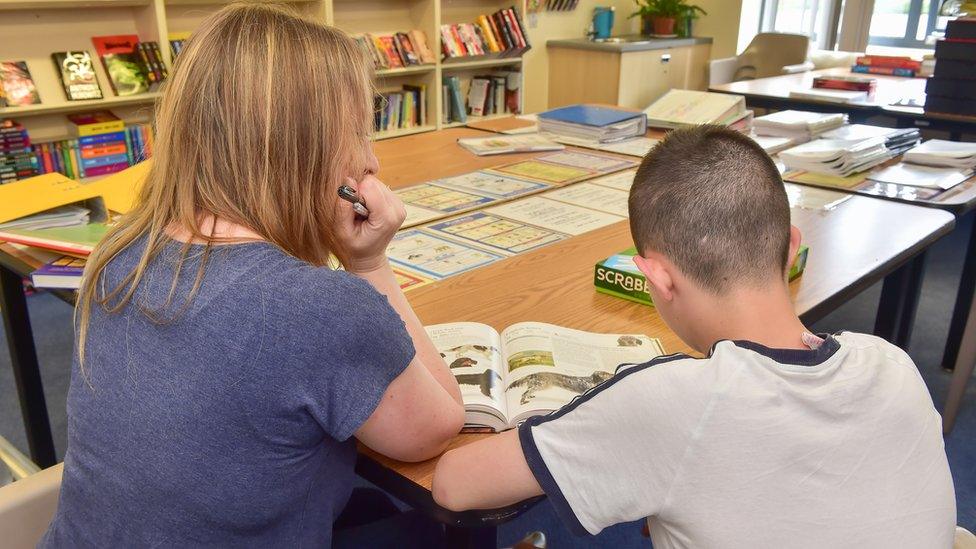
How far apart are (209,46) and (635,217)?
498 millimetres

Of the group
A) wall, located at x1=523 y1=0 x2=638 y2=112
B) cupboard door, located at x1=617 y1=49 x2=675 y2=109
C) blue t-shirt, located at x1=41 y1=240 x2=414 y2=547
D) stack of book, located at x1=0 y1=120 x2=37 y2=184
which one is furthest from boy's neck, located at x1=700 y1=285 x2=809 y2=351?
wall, located at x1=523 y1=0 x2=638 y2=112

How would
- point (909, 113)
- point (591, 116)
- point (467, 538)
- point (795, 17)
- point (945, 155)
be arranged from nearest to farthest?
point (467, 538)
point (945, 155)
point (591, 116)
point (909, 113)
point (795, 17)

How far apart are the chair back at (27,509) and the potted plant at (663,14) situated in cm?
520

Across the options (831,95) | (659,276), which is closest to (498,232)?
(659,276)

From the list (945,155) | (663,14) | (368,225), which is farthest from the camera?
(663,14)

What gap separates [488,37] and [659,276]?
4004 millimetres

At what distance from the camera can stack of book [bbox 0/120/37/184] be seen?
3.01 m

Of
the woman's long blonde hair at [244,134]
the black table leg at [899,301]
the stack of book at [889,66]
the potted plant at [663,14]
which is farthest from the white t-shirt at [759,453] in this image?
the potted plant at [663,14]

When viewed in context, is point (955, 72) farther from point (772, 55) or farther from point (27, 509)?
point (27, 509)

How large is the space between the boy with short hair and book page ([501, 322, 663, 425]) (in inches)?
6.4

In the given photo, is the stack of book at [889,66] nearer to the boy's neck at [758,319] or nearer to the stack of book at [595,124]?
the stack of book at [595,124]

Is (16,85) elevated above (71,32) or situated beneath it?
situated beneath

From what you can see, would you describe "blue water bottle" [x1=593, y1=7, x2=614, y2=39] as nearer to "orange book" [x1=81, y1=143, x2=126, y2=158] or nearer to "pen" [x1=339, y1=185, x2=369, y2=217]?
"orange book" [x1=81, y1=143, x2=126, y2=158]

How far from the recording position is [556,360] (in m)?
1.06
